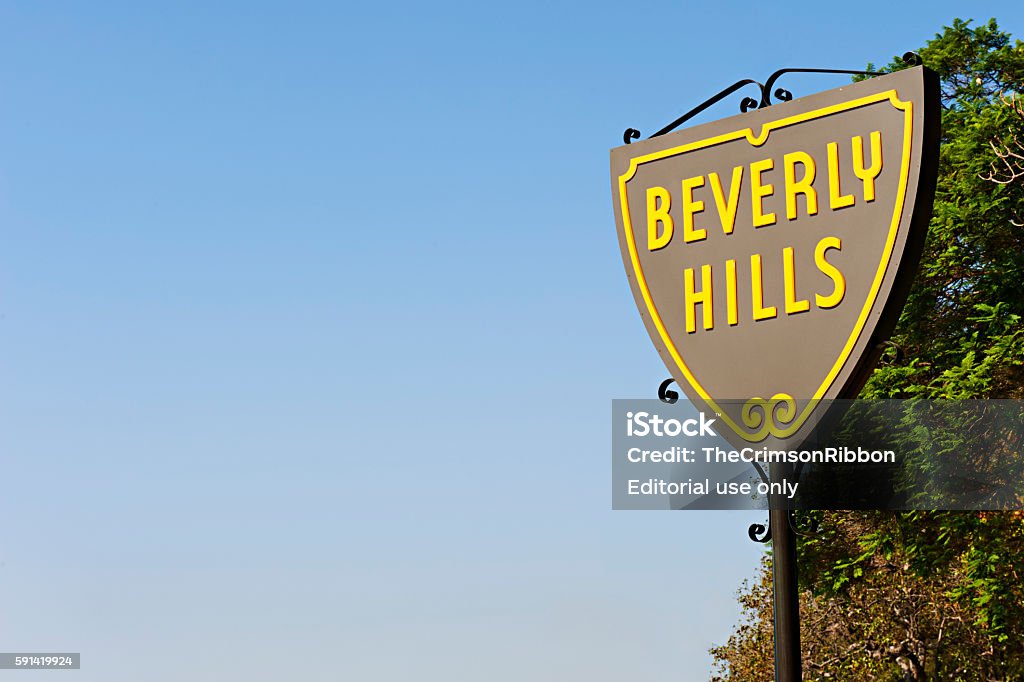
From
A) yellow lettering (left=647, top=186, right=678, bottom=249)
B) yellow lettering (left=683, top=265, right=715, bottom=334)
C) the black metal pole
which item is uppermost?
yellow lettering (left=647, top=186, right=678, bottom=249)

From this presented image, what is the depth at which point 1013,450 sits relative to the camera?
17.9 m

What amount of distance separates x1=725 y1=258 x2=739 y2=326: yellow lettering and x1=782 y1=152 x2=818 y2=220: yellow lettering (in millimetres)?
324

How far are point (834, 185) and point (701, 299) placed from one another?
2.48ft

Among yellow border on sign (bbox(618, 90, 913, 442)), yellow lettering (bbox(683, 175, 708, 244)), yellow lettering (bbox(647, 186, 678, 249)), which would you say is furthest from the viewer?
yellow lettering (bbox(647, 186, 678, 249))

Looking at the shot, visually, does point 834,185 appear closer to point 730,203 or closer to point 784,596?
point 730,203

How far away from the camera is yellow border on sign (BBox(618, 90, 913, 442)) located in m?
4.78

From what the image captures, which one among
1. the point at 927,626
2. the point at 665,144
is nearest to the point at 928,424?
the point at 927,626

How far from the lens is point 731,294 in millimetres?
5121

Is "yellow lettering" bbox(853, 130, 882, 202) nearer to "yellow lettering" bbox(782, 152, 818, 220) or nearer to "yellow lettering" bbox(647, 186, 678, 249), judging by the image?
"yellow lettering" bbox(782, 152, 818, 220)

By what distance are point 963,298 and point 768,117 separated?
1530 cm

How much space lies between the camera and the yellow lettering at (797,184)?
4973 mm

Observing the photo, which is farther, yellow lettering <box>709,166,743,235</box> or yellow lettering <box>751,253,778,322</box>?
yellow lettering <box>709,166,743,235</box>

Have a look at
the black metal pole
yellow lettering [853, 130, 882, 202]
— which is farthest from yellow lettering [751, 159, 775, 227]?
the black metal pole

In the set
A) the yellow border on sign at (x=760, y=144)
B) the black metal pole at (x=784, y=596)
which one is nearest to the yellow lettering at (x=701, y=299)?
the yellow border on sign at (x=760, y=144)
